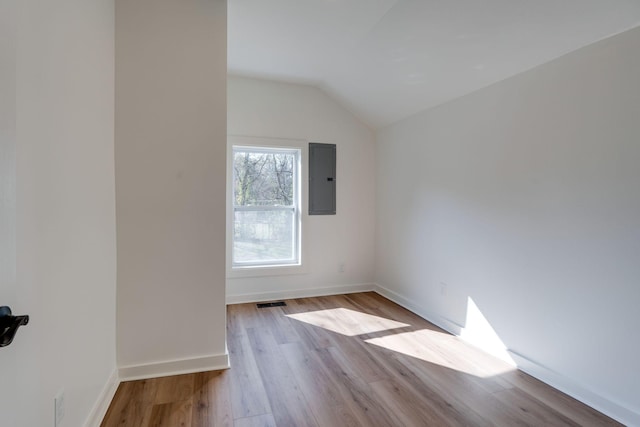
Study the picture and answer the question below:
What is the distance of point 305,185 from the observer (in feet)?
12.9

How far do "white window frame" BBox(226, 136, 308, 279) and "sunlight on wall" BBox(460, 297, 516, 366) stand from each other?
6.48 ft

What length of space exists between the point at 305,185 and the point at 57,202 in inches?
111

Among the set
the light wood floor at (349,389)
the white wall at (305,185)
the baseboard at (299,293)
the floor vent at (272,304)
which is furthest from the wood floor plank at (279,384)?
the white wall at (305,185)

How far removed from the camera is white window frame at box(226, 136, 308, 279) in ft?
11.9

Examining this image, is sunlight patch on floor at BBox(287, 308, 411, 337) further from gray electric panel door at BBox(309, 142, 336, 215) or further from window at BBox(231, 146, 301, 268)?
gray electric panel door at BBox(309, 142, 336, 215)

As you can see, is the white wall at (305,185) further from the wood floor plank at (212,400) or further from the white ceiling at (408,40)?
the wood floor plank at (212,400)

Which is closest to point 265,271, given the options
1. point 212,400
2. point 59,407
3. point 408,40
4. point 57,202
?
point 212,400

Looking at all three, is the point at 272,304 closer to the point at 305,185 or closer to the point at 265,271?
the point at 265,271

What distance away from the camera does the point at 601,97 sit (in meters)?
1.83


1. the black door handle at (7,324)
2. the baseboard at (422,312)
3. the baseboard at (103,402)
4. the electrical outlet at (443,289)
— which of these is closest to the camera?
the black door handle at (7,324)

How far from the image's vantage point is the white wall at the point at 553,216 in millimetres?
1736

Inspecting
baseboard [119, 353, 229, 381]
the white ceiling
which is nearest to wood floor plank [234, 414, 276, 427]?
baseboard [119, 353, 229, 381]

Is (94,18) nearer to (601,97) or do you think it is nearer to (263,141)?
(263,141)

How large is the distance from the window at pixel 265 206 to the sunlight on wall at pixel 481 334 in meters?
2.08
